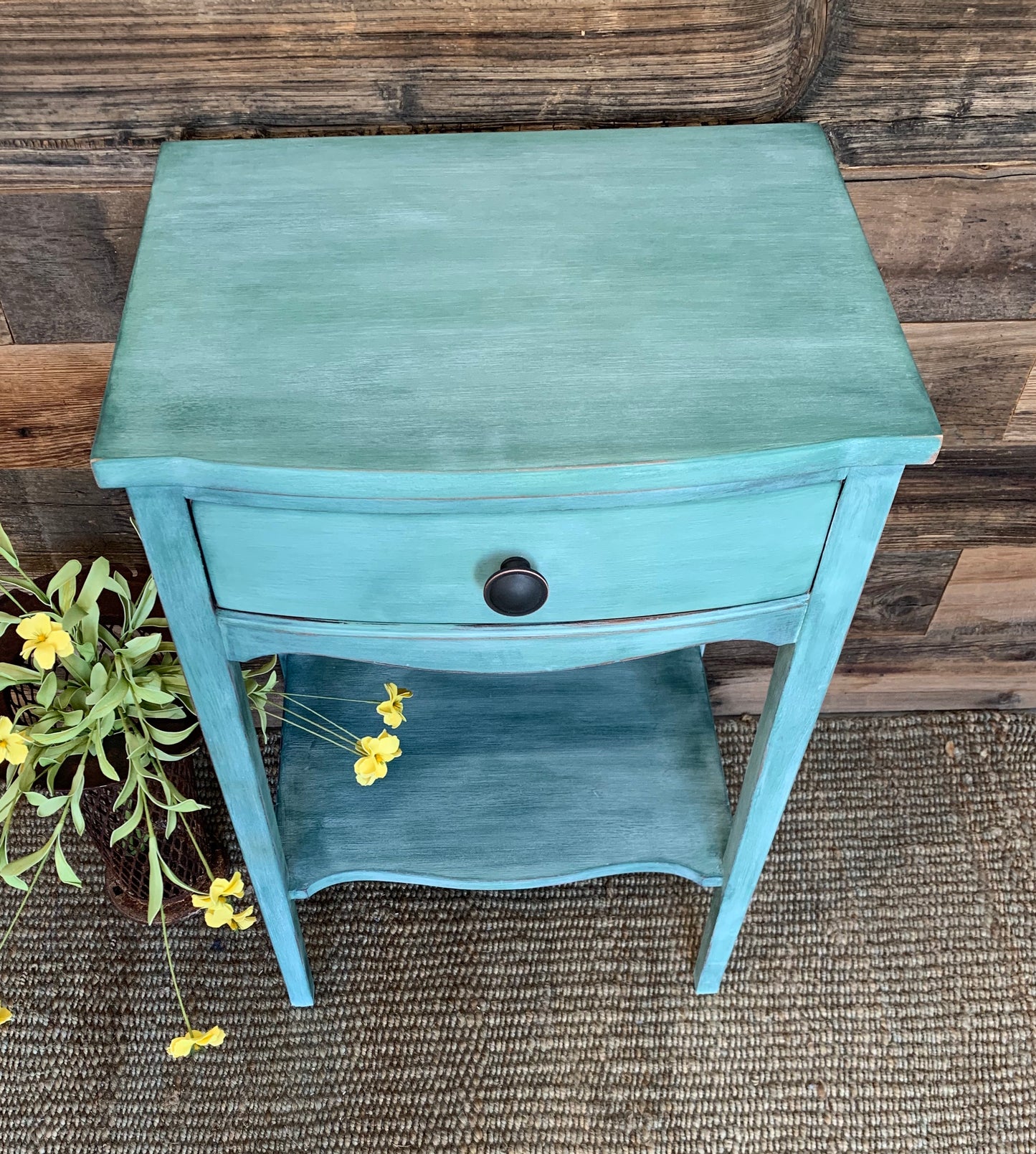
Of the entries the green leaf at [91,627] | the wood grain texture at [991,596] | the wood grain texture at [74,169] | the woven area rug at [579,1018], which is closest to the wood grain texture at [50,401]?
the wood grain texture at [74,169]

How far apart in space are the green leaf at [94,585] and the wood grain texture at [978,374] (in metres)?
0.68

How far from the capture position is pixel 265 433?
0.57 metres

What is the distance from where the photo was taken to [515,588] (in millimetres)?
603

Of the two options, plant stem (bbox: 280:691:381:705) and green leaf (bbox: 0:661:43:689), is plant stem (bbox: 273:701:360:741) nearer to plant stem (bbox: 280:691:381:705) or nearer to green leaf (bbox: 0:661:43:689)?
plant stem (bbox: 280:691:381:705)

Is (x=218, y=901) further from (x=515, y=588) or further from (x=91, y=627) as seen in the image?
(x=515, y=588)

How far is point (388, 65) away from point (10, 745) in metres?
0.54

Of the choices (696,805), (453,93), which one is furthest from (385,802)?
(453,93)

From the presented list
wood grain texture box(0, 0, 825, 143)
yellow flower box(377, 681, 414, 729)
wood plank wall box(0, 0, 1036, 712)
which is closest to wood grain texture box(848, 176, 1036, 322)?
wood plank wall box(0, 0, 1036, 712)

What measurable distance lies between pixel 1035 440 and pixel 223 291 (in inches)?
30.5

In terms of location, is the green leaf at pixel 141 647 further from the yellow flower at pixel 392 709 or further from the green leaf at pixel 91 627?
the yellow flower at pixel 392 709

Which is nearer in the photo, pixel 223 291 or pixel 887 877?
pixel 223 291

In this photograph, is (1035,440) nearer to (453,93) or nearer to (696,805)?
(696,805)

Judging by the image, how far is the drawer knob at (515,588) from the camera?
1.97ft

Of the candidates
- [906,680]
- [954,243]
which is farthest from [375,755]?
[906,680]
